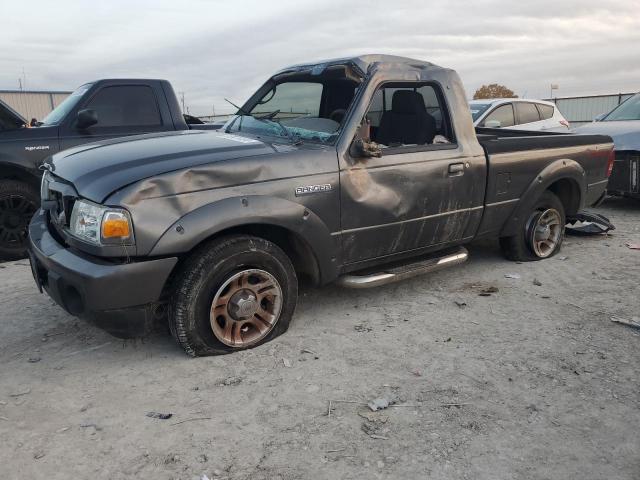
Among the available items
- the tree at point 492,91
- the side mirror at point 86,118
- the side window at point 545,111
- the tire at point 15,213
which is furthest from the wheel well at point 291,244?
the tree at point 492,91

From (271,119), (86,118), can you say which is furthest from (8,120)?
(271,119)

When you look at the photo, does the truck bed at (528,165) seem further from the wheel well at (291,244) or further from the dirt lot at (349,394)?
the wheel well at (291,244)

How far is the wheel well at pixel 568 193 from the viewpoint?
5.60m

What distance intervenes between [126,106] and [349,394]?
5.01 metres

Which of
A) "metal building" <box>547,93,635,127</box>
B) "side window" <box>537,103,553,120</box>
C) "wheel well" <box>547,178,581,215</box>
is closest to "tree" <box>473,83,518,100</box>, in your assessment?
"metal building" <box>547,93,635,127</box>

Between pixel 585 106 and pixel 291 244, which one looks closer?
pixel 291 244

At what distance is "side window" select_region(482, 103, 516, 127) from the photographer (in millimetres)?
9750

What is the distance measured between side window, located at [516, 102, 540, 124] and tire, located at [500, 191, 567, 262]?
520 cm

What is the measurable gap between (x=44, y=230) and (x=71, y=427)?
5.04 feet

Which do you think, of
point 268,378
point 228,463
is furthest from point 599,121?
point 228,463

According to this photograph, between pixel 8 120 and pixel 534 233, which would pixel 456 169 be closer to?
pixel 534 233

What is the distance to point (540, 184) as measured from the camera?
5117 millimetres

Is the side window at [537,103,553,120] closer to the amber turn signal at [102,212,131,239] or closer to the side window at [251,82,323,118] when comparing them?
the side window at [251,82,323,118]

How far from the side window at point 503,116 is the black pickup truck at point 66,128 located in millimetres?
5759
